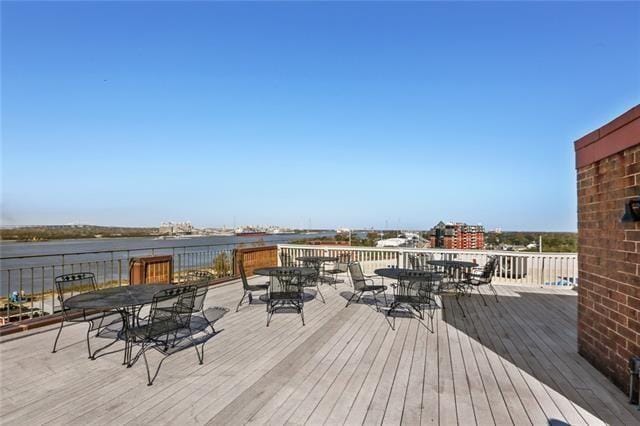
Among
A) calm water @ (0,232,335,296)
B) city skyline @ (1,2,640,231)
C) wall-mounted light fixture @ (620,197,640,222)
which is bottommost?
calm water @ (0,232,335,296)

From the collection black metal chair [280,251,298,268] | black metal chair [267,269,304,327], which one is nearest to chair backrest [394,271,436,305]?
black metal chair [267,269,304,327]

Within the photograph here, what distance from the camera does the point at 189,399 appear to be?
2531mm

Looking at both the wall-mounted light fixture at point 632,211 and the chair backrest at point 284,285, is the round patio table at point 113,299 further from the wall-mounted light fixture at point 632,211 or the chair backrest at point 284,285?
the wall-mounted light fixture at point 632,211

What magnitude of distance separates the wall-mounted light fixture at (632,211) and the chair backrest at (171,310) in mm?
3851

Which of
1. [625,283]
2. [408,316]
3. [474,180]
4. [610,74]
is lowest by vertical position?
[408,316]

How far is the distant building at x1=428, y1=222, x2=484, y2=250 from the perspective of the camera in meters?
10.7

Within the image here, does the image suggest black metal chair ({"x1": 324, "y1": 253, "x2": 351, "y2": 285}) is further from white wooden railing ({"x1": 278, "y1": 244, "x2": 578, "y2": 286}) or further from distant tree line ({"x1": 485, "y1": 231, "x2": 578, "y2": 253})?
distant tree line ({"x1": 485, "y1": 231, "x2": 578, "y2": 253})

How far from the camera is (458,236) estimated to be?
11.0m

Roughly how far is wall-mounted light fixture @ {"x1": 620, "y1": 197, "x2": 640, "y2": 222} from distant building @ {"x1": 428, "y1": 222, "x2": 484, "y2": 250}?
7955 mm

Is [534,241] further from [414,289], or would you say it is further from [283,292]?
[283,292]

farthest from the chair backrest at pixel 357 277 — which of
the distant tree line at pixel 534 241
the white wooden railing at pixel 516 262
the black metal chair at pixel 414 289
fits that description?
the distant tree line at pixel 534 241

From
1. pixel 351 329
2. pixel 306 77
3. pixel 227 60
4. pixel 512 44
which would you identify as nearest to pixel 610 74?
pixel 512 44

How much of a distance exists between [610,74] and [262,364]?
1026 cm

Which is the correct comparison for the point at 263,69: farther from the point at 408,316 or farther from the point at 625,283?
the point at 625,283
